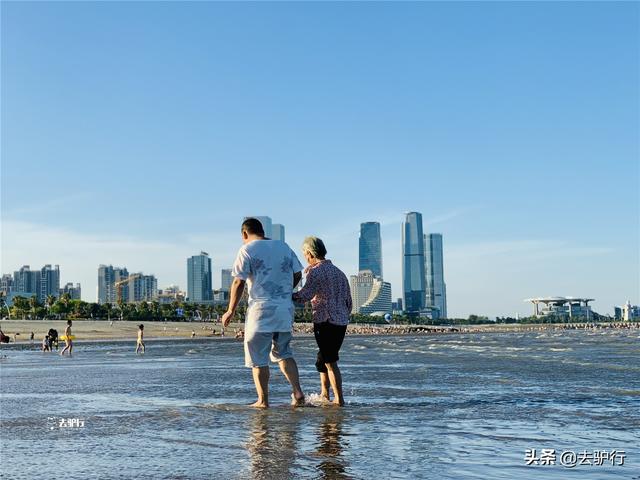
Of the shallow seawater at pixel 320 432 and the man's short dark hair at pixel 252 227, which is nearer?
the shallow seawater at pixel 320 432

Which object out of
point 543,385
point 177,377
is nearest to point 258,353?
point 543,385

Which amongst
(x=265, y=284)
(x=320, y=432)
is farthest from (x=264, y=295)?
(x=320, y=432)

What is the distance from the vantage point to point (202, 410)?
732 cm

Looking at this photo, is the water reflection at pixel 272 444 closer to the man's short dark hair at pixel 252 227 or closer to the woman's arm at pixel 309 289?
the woman's arm at pixel 309 289

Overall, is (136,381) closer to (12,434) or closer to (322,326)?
(322,326)

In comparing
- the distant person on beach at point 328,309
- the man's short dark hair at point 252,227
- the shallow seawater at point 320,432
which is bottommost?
the shallow seawater at point 320,432

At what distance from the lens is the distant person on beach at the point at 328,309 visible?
7.71 m

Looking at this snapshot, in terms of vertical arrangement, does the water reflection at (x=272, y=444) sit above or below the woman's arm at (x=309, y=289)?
below

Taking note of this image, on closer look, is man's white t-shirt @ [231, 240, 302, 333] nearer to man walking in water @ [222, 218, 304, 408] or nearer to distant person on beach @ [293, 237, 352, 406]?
man walking in water @ [222, 218, 304, 408]

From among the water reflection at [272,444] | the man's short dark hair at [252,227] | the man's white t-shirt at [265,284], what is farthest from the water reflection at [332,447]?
the man's short dark hair at [252,227]

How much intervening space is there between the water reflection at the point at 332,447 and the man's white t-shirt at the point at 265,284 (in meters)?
1.03

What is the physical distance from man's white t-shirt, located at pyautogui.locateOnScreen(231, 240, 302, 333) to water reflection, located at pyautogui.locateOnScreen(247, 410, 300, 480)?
2.76 feet

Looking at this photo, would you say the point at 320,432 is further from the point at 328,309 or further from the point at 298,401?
the point at 328,309

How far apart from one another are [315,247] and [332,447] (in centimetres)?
344
